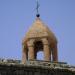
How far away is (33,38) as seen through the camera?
27.5 m

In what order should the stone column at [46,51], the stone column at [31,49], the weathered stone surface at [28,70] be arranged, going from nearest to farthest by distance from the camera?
the weathered stone surface at [28,70], the stone column at [46,51], the stone column at [31,49]

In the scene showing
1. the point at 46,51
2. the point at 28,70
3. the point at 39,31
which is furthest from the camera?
the point at 39,31

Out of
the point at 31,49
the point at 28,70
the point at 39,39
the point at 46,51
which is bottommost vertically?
the point at 28,70

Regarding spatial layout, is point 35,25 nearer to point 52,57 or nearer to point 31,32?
point 31,32

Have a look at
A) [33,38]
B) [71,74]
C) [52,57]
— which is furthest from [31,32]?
[71,74]

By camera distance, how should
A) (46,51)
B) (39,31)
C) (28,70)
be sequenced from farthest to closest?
(39,31), (46,51), (28,70)

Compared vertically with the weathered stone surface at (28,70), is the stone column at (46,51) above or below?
above

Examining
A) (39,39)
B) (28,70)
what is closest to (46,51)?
(39,39)

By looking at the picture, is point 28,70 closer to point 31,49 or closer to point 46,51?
point 46,51

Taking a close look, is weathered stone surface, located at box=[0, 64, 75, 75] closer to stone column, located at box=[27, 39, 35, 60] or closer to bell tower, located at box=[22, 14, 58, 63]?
bell tower, located at box=[22, 14, 58, 63]

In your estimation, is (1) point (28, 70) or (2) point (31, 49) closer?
(1) point (28, 70)

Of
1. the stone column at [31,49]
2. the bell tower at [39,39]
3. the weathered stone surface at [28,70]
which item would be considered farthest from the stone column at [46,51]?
the weathered stone surface at [28,70]

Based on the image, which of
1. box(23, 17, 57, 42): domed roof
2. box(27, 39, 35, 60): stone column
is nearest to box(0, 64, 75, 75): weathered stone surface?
box(27, 39, 35, 60): stone column

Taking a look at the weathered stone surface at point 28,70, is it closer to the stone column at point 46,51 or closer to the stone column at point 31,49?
the stone column at point 46,51
